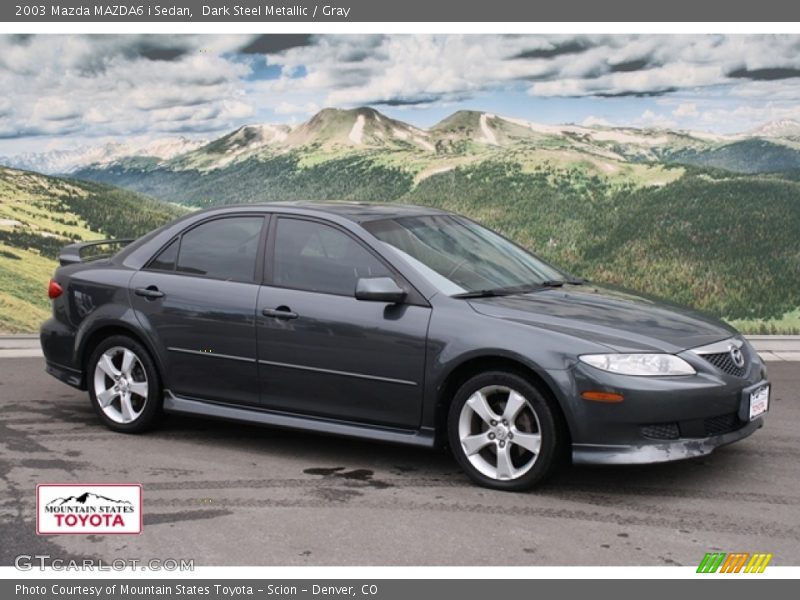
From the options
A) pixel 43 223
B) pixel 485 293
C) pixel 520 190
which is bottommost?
pixel 485 293

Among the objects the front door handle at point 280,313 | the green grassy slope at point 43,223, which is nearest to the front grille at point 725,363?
the front door handle at point 280,313

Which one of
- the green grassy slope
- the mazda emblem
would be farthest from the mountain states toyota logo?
the green grassy slope

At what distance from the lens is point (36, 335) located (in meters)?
11.7

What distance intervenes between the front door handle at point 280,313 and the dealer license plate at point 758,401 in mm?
2506

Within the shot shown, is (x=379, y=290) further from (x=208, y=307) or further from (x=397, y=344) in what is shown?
(x=208, y=307)

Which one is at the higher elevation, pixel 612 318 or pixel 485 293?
pixel 485 293

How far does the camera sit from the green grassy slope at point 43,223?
1205cm

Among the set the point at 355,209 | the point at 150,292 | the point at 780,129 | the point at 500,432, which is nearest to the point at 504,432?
the point at 500,432

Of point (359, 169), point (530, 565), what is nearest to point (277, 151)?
point (359, 169)

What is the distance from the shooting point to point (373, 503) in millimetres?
5598

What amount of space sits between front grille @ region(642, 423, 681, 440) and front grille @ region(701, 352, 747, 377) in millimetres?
436

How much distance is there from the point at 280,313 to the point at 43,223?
7.26 meters

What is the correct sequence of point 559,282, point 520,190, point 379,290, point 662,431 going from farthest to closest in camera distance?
point 520,190 < point 559,282 < point 379,290 < point 662,431

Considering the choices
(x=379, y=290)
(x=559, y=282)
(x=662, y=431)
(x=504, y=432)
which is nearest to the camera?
(x=662, y=431)
